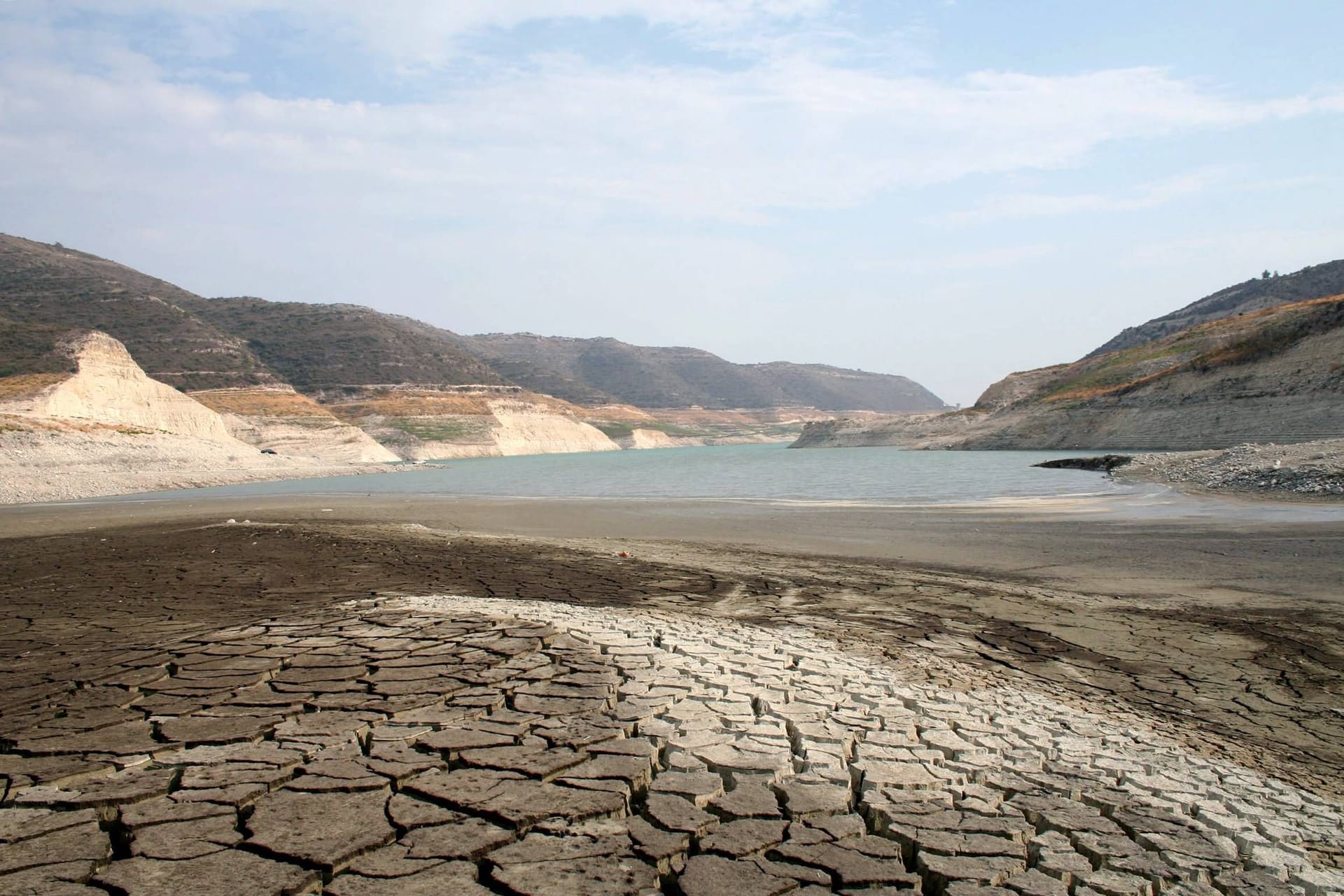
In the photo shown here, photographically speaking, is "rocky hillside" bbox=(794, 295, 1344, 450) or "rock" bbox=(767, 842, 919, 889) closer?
"rock" bbox=(767, 842, 919, 889)

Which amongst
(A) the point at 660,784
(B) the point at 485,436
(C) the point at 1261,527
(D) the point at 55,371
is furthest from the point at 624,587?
(B) the point at 485,436

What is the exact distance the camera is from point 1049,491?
22766 millimetres

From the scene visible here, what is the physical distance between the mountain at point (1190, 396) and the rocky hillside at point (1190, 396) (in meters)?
0.08

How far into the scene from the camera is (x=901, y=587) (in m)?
8.95

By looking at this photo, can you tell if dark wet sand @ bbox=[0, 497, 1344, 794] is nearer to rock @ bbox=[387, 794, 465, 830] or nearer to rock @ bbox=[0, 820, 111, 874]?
rock @ bbox=[0, 820, 111, 874]

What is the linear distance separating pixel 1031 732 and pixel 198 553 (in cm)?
1226

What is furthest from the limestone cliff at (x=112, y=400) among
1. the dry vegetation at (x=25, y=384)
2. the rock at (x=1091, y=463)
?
the rock at (x=1091, y=463)

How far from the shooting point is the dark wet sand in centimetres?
515

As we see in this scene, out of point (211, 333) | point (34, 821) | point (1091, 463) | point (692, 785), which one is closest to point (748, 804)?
point (692, 785)

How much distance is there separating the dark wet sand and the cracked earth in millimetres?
88

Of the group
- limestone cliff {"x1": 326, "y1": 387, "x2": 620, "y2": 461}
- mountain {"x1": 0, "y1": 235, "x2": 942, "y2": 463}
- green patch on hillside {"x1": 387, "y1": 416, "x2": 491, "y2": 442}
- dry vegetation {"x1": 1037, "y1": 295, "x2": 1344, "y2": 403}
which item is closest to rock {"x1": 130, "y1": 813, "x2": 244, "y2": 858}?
dry vegetation {"x1": 1037, "y1": 295, "x2": 1344, "y2": 403}

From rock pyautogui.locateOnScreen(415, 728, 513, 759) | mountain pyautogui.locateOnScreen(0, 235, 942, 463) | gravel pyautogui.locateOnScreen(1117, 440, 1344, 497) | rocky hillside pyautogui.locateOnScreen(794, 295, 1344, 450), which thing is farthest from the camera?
mountain pyautogui.locateOnScreen(0, 235, 942, 463)

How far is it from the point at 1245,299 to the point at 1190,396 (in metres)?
84.0

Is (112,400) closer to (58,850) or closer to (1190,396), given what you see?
(58,850)
